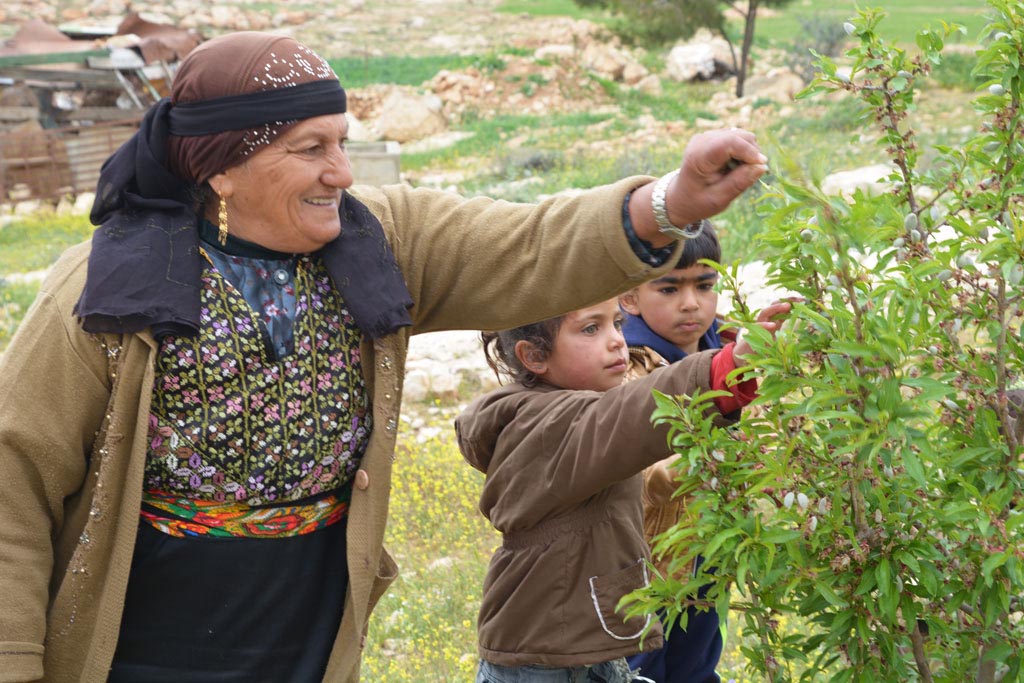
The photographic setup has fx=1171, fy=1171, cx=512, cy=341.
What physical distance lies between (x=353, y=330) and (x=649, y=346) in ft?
3.60

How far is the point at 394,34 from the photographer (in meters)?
36.5

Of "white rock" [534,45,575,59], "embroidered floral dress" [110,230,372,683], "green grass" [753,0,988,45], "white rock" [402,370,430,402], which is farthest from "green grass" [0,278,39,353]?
"green grass" [753,0,988,45]

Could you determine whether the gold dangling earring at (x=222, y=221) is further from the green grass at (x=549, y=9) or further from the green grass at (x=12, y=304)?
the green grass at (x=549, y=9)

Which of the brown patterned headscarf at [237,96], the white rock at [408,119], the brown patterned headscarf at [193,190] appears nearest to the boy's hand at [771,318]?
the brown patterned headscarf at [193,190]

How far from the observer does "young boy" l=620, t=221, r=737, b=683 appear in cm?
337

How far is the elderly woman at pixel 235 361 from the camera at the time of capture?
7.87ft

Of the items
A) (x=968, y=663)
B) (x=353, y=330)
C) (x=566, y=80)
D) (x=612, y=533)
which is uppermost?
(x=353, y=330)

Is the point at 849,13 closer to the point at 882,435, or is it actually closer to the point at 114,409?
the point at 114,409

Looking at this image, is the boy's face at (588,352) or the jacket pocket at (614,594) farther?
the boy's face at (588,352)

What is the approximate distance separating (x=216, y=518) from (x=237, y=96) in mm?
919

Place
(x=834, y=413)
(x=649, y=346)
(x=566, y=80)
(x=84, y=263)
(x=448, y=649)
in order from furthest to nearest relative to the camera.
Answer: (x=566, y=80) → (x=448, y=649) → (x=649, y=346) → (x=84, y=263) → (x=834, y=413)

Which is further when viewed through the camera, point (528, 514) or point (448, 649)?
point (448, 649)

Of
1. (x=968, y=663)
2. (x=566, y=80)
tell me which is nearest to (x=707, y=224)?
(x=968, y=663)

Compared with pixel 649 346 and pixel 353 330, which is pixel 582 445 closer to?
pixel 353 330
